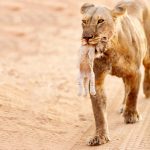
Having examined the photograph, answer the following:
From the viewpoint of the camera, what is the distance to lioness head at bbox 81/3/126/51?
7676 millimetres

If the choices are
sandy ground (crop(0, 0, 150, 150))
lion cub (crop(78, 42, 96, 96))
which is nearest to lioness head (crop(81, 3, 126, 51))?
lion cub (crop(78, 42, 96, 96))

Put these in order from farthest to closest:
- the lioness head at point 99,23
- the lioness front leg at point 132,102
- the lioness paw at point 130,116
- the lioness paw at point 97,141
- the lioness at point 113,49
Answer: the lioness paw at point 130,116 → the lioness front leg at point 132,102 → the lioness paw at point 97,141 → the lioness at point 113,49 → the lioness head at point 99,23

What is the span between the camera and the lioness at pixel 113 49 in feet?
25.6

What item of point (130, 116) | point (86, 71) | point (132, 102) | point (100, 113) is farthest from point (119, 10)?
point (130, 116)

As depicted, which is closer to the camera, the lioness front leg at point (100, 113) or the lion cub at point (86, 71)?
the lion cub at point (86, 71)

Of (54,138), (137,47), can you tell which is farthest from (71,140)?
(137,47)

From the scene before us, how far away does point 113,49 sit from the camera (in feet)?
27.1

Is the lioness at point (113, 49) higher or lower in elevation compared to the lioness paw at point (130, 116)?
higher

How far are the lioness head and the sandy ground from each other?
1219mm

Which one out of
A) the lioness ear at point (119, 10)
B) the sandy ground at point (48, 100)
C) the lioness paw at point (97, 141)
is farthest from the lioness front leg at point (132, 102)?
the lioness ear at point (119, 10)

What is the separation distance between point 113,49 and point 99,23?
1.86ft

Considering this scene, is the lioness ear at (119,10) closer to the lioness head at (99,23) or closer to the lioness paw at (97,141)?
the lioness head at (99,23)

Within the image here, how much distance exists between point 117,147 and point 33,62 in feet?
21.8

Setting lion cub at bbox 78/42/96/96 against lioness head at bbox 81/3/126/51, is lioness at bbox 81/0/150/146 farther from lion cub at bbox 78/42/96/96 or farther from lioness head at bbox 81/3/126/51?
lion cub at bbox 78/42/96/96
